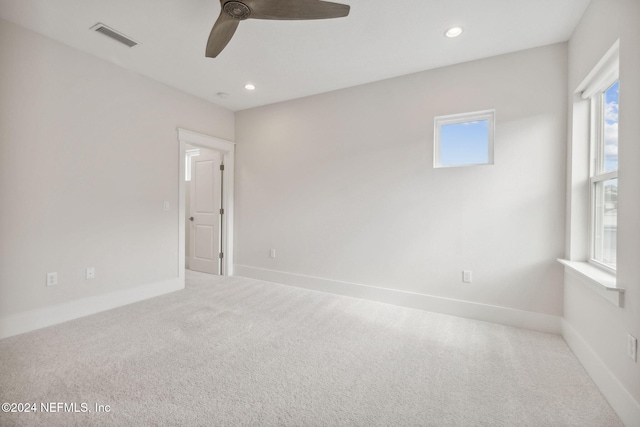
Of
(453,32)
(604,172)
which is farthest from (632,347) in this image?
(453,32)

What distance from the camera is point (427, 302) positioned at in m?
3.08

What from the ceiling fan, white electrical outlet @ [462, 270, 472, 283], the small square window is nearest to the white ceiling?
the ceiling fan

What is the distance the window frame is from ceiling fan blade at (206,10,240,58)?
271cm

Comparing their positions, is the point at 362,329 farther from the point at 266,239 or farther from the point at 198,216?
the point at 198,216

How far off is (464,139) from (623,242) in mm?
1729

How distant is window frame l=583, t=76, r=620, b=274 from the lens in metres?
2.12

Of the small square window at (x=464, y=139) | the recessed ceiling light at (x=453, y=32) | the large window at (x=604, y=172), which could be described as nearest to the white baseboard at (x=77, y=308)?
the small square window at (x=464, y=139)

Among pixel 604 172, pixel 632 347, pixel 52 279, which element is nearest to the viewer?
pixel 632 347

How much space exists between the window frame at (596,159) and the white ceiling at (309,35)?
0.64 meters

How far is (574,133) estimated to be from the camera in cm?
235

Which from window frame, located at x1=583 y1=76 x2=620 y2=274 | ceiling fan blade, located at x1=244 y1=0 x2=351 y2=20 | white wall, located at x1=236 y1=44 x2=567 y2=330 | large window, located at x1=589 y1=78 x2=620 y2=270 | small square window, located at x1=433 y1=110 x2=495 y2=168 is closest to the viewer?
ceiling fan blade, located at x1=244 y1=0 x2=351 y2=20

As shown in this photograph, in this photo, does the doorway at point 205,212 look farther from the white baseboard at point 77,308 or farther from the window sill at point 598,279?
the window sill at point 598,279

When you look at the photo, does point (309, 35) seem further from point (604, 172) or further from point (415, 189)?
point (604, 172)

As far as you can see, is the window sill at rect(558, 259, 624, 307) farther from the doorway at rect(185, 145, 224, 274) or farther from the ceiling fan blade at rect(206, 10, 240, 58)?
the doorway at rect(185, 145, 224, 274)
